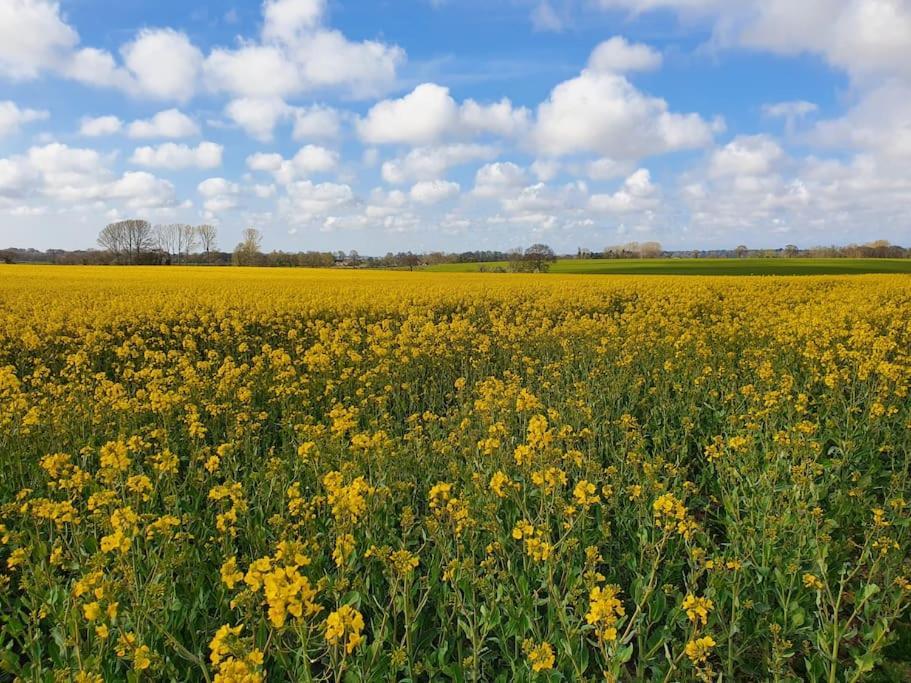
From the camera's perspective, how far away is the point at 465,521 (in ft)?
10.9

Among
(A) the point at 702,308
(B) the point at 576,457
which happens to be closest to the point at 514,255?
(A) the point at 702,308

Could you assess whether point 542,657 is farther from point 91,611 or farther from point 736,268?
point 736,268

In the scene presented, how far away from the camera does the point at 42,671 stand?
9.68ft

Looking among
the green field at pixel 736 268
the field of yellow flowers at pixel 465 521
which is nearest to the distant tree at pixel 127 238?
the green field at pixel 736 268

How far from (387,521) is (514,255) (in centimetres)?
5730

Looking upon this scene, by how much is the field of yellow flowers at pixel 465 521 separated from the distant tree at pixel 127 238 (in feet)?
224

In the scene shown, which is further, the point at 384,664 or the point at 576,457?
the point at 576,457

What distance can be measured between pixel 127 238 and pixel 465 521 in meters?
82.8

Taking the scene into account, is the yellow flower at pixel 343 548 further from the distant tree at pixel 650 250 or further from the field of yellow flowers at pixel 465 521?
the distant tree at pixel 650 250

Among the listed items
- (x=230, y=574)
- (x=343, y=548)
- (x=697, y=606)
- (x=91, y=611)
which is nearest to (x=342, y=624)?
(x=343, y=548)

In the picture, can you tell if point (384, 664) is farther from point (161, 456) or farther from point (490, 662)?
point (161, 456)

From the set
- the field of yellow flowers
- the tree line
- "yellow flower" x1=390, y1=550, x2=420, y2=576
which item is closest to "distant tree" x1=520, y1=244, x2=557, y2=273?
the tree line

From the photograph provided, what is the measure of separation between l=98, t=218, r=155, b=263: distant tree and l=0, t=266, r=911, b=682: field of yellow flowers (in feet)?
224

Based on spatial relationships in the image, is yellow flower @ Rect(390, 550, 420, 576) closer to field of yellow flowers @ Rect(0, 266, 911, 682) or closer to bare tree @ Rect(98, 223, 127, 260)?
field of yellow flowers @ Rect(0, 266, 911, 682)
